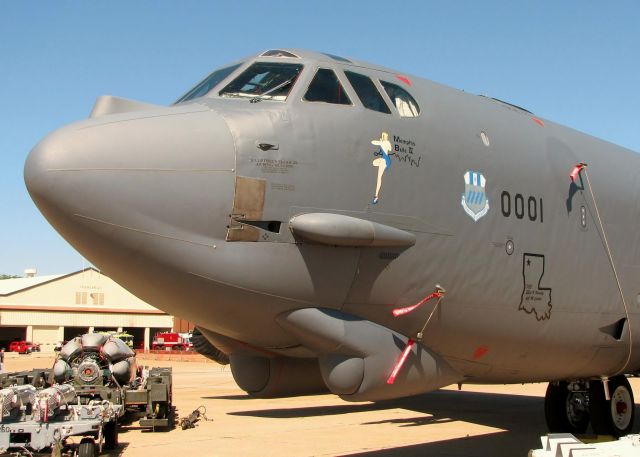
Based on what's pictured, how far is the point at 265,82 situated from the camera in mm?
6379

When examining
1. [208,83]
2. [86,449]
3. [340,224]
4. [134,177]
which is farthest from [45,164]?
[86,449]

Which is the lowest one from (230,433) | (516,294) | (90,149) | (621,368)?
(230,433)

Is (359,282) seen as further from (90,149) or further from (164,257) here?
(90,149)

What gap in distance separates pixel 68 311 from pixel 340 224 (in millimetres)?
58835

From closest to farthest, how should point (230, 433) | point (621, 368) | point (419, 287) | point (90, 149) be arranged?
point (90, 149) → point (419, 287) → point (621, 368) → point (230, 433)

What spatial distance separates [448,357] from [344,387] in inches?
61.7

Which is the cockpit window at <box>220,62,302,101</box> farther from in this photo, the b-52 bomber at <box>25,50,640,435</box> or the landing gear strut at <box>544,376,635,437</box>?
the landing gear strut at <box>544,376,635,437</box>

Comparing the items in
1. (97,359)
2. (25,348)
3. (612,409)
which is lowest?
(25,348)

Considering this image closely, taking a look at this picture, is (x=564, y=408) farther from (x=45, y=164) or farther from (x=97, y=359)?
(x=45, y=164)

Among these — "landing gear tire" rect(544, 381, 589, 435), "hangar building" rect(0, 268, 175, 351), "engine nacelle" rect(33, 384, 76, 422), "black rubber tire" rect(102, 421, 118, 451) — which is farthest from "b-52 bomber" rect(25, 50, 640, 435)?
"hangar building" rect(0, 268, 175, 351)

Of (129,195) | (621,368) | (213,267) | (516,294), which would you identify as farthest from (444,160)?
(621,368)

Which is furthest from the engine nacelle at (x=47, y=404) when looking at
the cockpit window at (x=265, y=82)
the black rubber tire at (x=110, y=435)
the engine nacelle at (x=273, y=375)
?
the cockpit window at (x=265, y=82)

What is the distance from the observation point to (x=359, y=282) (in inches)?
237

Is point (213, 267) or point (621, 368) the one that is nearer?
point (213, 267)
